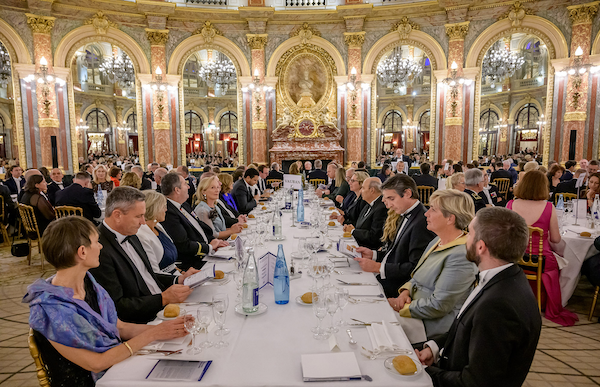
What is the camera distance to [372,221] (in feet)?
13.8

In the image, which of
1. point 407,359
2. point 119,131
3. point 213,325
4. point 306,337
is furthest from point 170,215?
point 119,131

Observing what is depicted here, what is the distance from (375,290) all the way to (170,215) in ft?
6.92

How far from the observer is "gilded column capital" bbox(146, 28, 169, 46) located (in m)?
12.3

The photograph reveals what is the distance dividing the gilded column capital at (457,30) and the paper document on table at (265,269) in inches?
488

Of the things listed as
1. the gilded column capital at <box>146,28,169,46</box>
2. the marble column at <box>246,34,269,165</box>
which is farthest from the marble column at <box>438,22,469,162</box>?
the gilded column capital at <box>146,28,169,46</box>

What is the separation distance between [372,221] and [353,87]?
31.3ft

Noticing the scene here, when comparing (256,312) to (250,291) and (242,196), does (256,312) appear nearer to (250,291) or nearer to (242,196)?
(250,291)

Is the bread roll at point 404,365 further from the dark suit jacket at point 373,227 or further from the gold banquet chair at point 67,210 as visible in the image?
the gold banquet chair at point 67,210

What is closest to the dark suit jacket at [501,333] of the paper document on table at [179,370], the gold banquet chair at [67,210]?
the paper document on table at [179,370]

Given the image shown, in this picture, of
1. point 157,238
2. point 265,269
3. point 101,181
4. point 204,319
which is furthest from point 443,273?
point 101,181

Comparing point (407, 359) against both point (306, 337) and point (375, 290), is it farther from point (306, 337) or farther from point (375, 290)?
point (375, 290)

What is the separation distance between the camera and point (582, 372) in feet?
9.80

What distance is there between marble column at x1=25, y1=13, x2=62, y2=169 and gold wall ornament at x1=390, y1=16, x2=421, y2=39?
1051 centimetres

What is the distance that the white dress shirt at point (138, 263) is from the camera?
239 cm
